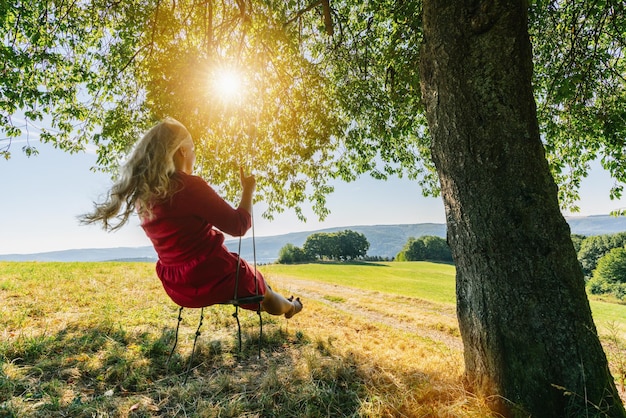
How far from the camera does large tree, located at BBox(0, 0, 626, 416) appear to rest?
243cm

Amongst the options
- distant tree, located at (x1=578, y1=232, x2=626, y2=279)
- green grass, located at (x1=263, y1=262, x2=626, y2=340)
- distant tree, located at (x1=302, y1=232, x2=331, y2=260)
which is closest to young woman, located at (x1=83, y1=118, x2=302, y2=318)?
green grass, located at (x1=263, y1=262, x2=626, y2=340)

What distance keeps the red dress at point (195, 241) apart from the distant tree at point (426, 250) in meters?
114

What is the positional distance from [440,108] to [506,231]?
1140mm

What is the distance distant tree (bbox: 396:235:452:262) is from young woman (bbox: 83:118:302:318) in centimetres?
11428

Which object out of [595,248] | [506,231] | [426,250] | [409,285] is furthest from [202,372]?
[426,250]

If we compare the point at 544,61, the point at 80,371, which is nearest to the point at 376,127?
the point at 544,61

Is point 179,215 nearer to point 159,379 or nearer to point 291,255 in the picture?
point 159,379

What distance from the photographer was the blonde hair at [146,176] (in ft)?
8.77

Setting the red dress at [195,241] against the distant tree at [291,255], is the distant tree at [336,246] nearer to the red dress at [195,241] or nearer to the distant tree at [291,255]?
the distant tree at [291,255]

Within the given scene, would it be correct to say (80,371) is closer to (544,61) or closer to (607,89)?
(544,61)

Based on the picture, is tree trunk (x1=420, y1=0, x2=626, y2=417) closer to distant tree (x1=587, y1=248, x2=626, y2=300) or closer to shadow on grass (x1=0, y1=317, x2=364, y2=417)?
shadow on grass (x1=0, y1=317, x2=364, y2=417)

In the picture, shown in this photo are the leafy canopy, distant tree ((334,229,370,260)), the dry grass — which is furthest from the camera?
distant tree ((334,229,370,260))

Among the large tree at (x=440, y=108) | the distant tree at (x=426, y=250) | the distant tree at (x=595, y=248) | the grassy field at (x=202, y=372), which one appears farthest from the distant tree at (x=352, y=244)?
the grassy field at (x=202, y=372)

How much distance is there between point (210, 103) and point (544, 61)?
7.06m
